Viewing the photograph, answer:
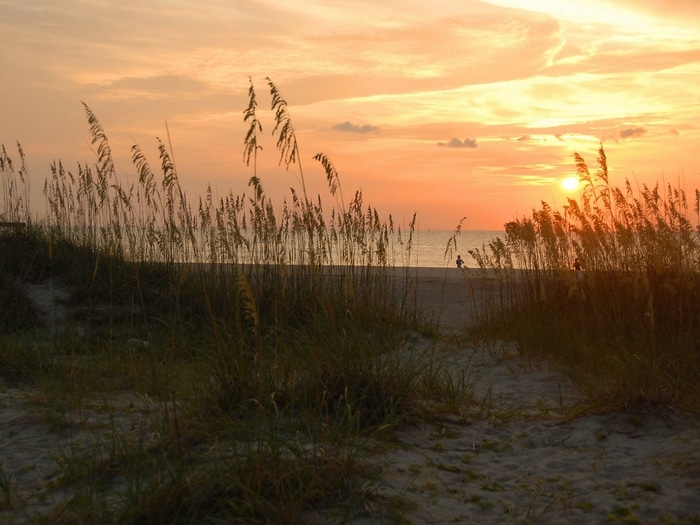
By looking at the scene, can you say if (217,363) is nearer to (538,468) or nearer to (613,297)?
(538,468)

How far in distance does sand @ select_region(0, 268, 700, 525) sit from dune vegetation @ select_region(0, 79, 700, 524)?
0.09 meters

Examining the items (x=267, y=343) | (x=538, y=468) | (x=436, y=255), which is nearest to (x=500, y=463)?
(x=538, y=468)

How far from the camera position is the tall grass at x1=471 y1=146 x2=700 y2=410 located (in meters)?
4.57

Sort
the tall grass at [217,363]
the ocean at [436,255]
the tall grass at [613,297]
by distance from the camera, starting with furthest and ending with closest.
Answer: the ocean at [436,255] → the tall grass at [613,297] → the tall grass at [217,363]

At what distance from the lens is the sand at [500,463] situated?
2.81 meters

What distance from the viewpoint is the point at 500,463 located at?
348cm

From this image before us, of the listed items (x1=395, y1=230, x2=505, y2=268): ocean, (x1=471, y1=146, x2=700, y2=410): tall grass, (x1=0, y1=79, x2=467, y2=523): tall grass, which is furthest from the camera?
(x1=395, y1=230, x2=505, y2=268): ocean

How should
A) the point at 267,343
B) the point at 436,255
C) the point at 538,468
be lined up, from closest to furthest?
1. the point at 538,468
2. the point at 267,343
3. the point at 436,255

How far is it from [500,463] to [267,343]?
311 cm

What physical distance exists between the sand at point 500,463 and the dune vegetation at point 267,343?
0.09m

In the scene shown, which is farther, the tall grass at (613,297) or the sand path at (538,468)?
the tall grass at (613,297)

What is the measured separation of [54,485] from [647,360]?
3.82m

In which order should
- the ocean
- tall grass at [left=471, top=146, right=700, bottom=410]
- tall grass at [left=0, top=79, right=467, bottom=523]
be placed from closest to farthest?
tall grass at [left=0, top=79, right=467, bottom=523]
tall grass at [left=471, top=146, right=700, bottom=410]
the ocean

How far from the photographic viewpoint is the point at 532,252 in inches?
294
